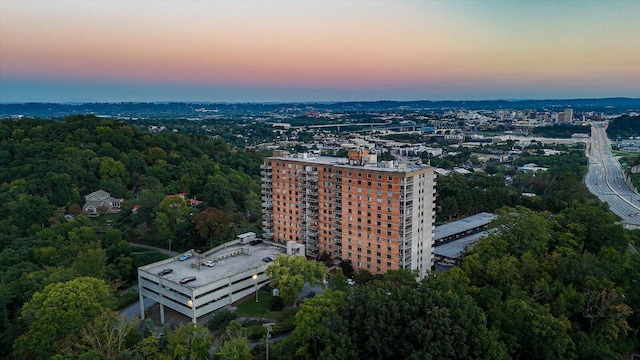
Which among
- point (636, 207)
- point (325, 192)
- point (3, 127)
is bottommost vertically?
point (636, 207)

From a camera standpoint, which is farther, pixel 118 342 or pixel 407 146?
pixel 407 146

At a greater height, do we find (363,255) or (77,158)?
(77,158)

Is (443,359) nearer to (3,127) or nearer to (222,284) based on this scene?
(222,284)

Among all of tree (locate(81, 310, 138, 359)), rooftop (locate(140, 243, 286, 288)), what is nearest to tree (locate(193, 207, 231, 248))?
rooftop (locate(140, 243, 286, 288))

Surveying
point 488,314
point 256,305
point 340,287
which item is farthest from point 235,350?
point 488,314

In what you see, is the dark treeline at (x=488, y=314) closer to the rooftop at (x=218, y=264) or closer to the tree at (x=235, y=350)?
the tree at (x=235, y=350)

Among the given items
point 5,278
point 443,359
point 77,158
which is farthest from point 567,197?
point 77,158
